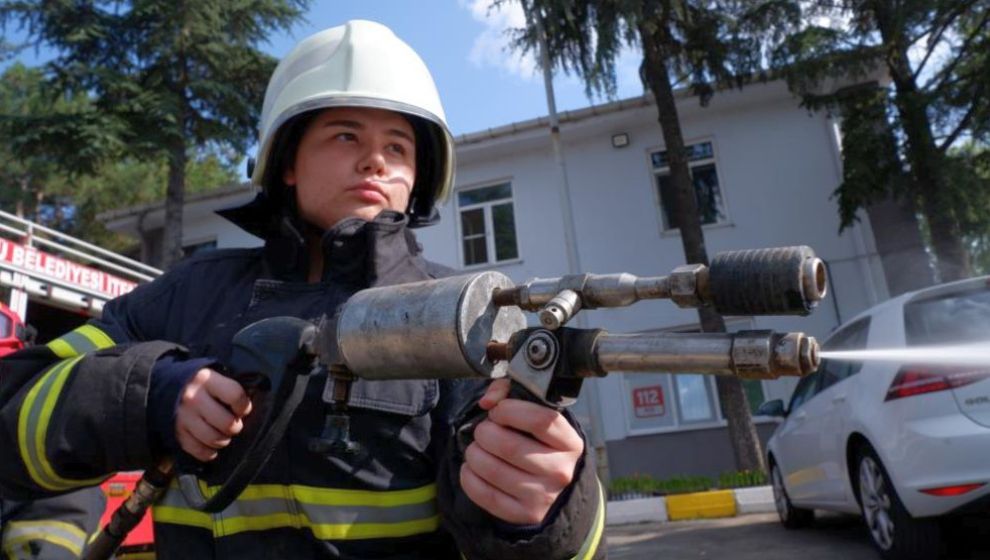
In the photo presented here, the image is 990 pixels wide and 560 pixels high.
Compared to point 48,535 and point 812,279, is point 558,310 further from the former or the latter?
point 48,535

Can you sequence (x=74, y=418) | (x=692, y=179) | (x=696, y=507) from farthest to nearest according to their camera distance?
(x=692, y=179) → (x=696, y=507) → (x=74, y=418)

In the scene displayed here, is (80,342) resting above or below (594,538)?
above

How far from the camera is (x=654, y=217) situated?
12.9 metres

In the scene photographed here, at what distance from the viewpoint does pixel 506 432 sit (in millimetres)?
924

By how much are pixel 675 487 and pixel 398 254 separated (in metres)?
9.27

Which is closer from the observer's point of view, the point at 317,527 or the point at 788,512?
the point at 317,527

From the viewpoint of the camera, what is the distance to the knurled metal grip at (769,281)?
837 millimetres

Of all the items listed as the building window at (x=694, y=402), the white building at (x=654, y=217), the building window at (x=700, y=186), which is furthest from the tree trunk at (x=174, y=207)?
the building window at (x=694, y=402)

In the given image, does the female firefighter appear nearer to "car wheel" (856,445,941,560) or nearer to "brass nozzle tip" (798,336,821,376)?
"brass nozzle tip" (798,336,821,376)

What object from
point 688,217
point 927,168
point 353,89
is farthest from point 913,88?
point 353,89

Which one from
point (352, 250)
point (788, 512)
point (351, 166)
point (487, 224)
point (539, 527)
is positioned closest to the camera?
point (539, 527)

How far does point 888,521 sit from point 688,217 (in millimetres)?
6891

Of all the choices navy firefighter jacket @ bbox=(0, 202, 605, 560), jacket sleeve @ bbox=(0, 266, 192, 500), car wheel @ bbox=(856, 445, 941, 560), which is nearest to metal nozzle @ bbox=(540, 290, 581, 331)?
navy firefighter jacket @ bbox=(0, 202, 605, 560)

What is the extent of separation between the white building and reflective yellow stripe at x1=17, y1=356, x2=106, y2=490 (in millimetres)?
9772
